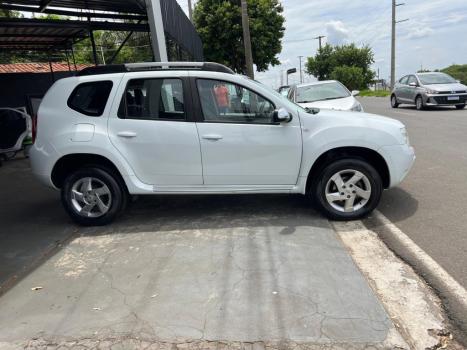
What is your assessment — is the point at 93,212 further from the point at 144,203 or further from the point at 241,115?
the point at 241,115

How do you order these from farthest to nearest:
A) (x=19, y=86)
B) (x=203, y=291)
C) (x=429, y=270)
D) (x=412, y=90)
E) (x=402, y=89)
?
(x=19, y=86) → (x=402, y=89) → (x=412, y=90) → (x=429, y=270) → (x=203, y=291)

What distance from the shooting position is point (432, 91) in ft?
53.4

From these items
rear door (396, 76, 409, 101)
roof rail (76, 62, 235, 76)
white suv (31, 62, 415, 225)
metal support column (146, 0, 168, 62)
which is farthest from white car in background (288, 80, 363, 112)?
rear door (396, 76, 409, 101)

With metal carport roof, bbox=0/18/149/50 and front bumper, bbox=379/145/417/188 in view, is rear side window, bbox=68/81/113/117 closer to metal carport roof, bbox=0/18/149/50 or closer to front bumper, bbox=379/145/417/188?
front bumper, bbox=379/145/417/188

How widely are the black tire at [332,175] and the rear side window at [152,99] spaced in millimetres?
1818

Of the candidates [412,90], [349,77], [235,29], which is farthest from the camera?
[349,77]

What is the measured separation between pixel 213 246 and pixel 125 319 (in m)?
1.43

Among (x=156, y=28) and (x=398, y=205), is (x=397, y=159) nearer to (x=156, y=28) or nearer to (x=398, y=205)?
(x=398, y=205)

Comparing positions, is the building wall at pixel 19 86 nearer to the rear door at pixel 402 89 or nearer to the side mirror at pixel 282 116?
the rear door at pixel 402 89

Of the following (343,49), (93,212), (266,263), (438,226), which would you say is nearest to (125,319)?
(266,263)

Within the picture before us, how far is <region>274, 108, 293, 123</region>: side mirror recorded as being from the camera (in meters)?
4.89

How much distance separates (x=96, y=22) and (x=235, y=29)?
1895cm

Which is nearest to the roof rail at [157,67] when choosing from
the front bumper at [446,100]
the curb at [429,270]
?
the curb at [429,270]

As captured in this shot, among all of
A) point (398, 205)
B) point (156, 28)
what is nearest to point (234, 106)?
point (398, 205)
